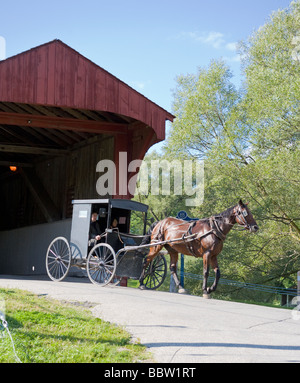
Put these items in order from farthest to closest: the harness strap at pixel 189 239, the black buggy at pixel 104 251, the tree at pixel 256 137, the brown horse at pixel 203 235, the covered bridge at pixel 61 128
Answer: the tree at pixel 256 137, the covered bridge at pixel 61 128, the black buggy at pixel 104 251, the harness strap at pixel 189 239, the brown horse at pixel 203 235

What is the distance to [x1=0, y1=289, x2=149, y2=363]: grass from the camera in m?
5.55

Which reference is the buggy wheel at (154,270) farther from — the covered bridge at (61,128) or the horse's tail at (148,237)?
the covered bridge at (61,128)

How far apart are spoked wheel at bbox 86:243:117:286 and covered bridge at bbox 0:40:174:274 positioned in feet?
13.7

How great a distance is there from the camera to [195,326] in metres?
7.43

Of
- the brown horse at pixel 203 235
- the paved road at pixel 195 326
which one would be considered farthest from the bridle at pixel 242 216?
the paved road at pixel 195 326

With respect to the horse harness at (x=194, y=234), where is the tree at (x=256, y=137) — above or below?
above

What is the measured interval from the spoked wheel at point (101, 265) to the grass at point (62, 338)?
357cm

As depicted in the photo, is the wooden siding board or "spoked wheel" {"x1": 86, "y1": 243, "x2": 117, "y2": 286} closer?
"spoked wheel" {"x1": 86, "y1": 243, "x2": 117, "y2": 286}

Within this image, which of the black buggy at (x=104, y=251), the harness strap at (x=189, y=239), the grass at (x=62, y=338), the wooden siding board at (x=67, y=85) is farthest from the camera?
the wooden siding board at (x=67, y=85)

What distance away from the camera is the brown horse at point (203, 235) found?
447 inches

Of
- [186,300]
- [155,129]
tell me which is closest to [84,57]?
[155,129]

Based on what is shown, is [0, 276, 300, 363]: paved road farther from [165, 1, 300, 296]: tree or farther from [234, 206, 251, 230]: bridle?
[165, 1, 300, 296]: tree

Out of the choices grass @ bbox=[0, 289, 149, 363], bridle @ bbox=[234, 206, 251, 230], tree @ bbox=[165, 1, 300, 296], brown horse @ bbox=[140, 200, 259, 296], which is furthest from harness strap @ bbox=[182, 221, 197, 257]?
tree @ bbox=[165, 1, 300, 296]
